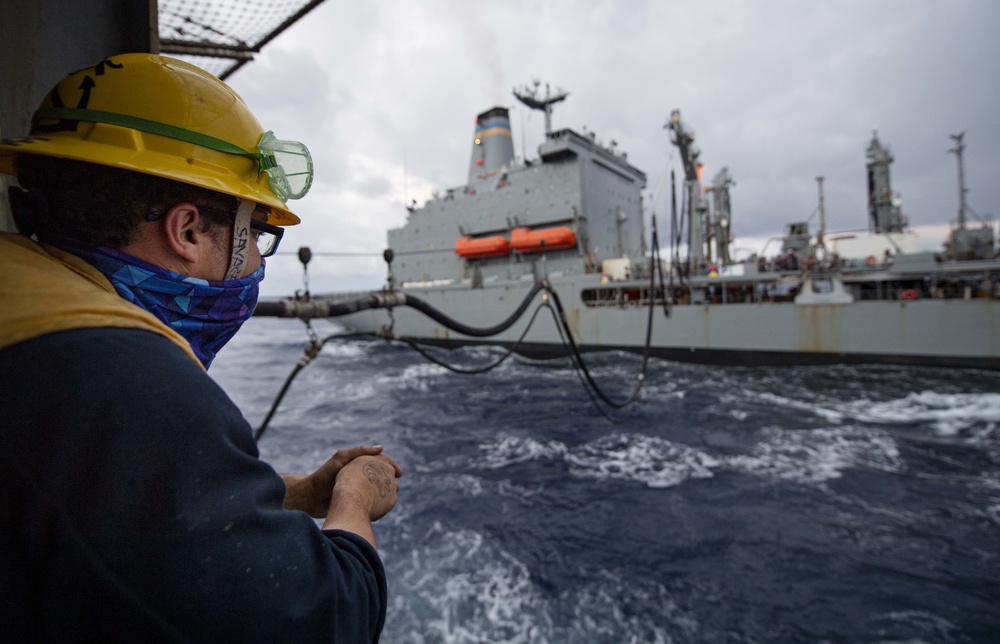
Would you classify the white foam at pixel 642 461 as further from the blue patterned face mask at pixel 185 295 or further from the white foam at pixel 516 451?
the blue patterned face mask at pixel 185 295

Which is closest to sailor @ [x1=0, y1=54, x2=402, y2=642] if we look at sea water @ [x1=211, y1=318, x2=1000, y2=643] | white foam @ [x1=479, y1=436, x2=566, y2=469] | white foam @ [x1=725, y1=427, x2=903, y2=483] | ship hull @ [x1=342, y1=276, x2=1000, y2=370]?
sea water @ [x1=211, y1=318, x2=1000, y2=643]

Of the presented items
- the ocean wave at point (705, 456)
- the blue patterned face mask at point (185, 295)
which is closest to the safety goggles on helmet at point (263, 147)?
the blue patterned face mask at point (185, 295)

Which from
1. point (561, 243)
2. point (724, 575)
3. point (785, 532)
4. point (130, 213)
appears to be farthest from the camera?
point (561, 243)

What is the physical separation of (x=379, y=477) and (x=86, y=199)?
929 mm

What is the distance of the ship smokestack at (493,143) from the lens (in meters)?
21.2

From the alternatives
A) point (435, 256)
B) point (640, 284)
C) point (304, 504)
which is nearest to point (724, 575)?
point (304, 504)

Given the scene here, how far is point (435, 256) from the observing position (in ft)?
72.4

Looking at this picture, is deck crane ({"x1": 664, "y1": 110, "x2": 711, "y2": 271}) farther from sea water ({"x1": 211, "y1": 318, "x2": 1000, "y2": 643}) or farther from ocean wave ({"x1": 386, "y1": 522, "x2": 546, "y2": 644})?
ocean wave ({"x1": 386, "y1": 522, "x2": 546, "y2": 644})

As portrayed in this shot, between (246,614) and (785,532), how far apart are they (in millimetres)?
5422

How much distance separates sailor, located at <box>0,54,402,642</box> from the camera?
Result: 2.05ft

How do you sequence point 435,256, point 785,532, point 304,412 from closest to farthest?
point 785,532, point 304,412, point 435,256

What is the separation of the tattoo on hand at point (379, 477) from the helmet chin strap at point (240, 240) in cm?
63

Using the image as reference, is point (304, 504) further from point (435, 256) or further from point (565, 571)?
point (435, 256)

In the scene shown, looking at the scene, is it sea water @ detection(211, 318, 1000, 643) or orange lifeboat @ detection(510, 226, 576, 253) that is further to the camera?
orange lifeboat @ detection(510, 226, 576, 253)
